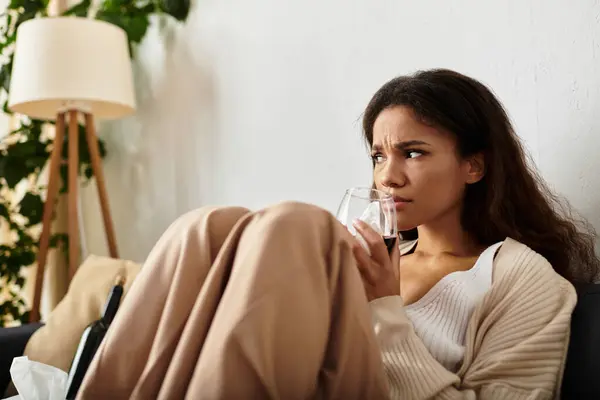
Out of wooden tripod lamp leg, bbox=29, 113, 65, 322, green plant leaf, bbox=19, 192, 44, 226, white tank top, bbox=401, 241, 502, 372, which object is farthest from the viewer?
green plant leaf, bbox=19, 192, 44, 226

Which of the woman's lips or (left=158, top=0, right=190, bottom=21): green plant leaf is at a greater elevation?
(left=158, top=0, right=190, bottom=21): green plant leaf

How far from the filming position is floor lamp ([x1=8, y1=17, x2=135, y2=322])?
2.46m

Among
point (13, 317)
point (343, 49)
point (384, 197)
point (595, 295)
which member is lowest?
point (13, 317)

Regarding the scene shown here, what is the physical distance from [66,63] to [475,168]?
1.57m

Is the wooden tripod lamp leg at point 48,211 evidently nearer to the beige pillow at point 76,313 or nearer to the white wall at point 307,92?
the white wall at point 307,92

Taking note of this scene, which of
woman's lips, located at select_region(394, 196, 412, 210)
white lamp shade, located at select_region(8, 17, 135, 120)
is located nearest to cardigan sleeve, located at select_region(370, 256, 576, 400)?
woman's lips, located at select_region(394, 196, 412, 210)

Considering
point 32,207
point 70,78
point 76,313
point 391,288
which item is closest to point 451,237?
point 391,288

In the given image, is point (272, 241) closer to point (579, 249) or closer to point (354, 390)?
point (354, 390)

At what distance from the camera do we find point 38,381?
133cm

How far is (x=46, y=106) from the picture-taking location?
2.68 m

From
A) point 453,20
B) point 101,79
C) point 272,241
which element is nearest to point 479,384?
point 272,241

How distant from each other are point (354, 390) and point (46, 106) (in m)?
2.12

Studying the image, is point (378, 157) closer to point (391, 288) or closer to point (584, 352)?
point (391, 288)

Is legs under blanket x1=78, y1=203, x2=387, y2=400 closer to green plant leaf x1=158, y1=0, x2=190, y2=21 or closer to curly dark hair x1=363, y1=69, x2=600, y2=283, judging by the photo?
curly dark hair x1=363, y1=69, x2=600, y2=283
